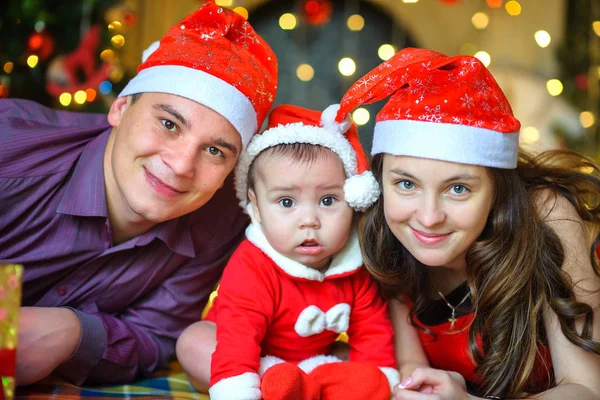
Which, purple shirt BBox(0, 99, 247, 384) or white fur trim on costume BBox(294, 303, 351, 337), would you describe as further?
purple shirt BBox(0, 99, 247, 384)

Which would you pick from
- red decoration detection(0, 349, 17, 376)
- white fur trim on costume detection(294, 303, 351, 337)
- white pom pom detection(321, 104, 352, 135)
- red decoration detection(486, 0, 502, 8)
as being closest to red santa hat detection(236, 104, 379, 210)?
white pom pom detection(321, 104, 352, 135)

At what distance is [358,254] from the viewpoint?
5.70 ft

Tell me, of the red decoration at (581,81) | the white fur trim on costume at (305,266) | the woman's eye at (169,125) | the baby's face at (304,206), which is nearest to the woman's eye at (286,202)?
the baby's face at (304,206)

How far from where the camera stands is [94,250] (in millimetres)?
1869

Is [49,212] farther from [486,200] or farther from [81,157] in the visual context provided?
[486,200]

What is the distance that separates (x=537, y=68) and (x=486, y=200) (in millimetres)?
3862

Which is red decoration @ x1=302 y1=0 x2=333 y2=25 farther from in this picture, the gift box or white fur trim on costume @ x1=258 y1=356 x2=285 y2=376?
the gift box

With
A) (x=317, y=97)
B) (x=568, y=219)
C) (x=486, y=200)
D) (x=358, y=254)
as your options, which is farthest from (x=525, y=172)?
(x=317, y=97)

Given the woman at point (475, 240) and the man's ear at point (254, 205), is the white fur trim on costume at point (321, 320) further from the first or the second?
the man's ear at point (254, 205)

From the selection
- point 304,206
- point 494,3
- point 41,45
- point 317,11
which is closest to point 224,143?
point 304,206

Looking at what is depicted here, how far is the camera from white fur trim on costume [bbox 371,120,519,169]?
1498mm

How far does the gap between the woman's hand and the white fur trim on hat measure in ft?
1.38

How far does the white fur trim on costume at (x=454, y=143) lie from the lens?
150 cm

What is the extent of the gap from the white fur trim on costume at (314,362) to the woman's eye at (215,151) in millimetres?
570
